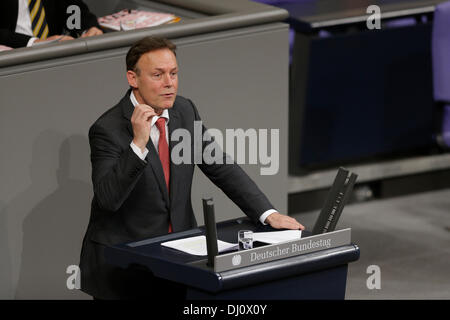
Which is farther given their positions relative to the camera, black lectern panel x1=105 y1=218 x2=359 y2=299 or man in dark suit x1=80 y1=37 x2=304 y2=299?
man in dark suit x1=80 y1=37 x2=304 y2=299

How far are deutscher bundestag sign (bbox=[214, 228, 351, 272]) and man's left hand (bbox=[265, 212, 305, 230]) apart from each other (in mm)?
299

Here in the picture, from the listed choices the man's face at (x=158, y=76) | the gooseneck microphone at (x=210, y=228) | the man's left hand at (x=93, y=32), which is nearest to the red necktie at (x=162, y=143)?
the man's face at (x=158, y=76)

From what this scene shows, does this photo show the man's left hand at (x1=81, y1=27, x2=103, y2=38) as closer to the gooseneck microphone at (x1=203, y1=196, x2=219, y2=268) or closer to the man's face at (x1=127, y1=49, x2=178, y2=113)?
the man's face at (x1=127, y1=49, x2=178, y2=113)

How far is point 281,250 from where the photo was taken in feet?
11.4

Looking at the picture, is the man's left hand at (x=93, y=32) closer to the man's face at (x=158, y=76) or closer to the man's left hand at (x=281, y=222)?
the man's face at (x=158, y=76)

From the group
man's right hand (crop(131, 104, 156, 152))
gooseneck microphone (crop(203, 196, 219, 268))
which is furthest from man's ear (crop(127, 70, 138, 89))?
gooseneck microphone (crop(203, 196, 219, 268))

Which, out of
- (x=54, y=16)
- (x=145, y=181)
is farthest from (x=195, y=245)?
(x=54, y=16)

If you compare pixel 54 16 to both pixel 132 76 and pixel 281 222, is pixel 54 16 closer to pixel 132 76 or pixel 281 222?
pixel 132 76

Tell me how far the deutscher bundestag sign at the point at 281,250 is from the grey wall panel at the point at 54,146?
4.35 feet

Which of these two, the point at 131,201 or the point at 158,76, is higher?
the point at 158,76

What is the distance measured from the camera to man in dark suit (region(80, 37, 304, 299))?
3741 millimetres

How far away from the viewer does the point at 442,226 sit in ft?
21.8

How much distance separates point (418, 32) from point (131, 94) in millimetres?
3483

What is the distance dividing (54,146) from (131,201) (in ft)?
2.30
